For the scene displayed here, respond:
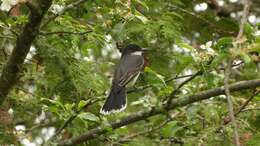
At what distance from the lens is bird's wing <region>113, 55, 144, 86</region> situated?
5398 millimetres

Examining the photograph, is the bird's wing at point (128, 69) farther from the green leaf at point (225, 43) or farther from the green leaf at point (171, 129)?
the green leaf at point (225, 43)

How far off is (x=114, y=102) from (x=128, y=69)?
2.24 ft

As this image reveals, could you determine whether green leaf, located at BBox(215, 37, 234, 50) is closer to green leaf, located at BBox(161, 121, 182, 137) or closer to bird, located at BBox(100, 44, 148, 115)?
green leaf, located at BBox(161, 121, 182, 137)

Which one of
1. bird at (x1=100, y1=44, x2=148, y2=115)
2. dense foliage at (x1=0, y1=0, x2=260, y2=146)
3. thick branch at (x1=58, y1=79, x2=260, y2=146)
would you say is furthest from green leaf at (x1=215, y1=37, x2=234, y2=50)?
bird at (x1=100, y1=44, x2=148, y2=115)

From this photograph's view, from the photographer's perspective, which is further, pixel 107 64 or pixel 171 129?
pixel 107 64

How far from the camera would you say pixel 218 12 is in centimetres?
730

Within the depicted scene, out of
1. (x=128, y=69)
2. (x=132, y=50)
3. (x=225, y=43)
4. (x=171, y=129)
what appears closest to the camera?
(x=225, y=43)

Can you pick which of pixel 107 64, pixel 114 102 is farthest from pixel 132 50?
pixel 114 102

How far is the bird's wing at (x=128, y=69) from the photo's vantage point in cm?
540

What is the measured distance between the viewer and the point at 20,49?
405 centimetres

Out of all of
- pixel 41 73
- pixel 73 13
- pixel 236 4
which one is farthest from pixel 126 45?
pixel 236 4

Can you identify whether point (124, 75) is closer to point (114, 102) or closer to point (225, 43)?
point (114, 102)

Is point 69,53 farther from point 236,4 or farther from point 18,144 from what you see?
point 236,4

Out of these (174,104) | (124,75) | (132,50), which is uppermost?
(132,50)
